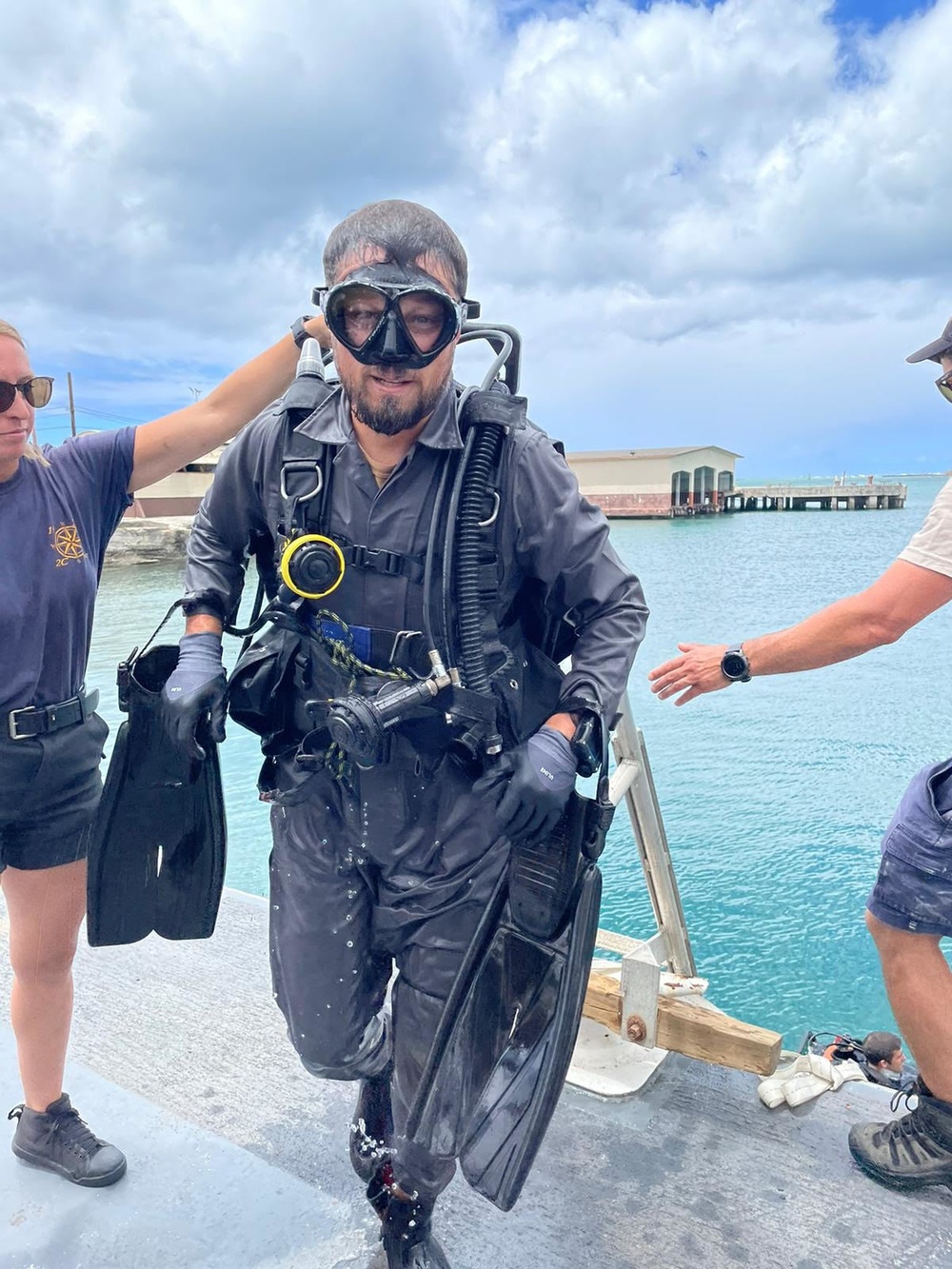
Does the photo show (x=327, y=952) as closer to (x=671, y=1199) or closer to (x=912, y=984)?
(x=671, y=1199)

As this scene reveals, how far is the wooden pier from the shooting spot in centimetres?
7775

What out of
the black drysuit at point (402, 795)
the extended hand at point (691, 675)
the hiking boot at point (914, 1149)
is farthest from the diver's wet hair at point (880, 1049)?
the black drysuit at point (402, 795)

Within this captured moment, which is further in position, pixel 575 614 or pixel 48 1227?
pixel 48 1227

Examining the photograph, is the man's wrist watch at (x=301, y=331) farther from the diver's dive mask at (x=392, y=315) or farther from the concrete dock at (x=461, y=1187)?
the concrete dock at (x=461, y=1187)

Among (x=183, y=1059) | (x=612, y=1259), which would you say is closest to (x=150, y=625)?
(x=183, y=1059)

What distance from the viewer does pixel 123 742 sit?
6.82 feet

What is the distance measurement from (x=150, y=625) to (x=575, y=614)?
58.9 ft

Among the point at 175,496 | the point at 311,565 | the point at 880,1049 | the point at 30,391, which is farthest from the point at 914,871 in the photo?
the point at 175,496

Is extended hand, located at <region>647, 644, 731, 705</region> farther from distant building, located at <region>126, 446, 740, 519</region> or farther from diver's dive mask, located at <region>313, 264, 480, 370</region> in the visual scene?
distant building, located at <region>126, 446, 740, 519</region>

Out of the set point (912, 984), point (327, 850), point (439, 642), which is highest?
point (439, 642)

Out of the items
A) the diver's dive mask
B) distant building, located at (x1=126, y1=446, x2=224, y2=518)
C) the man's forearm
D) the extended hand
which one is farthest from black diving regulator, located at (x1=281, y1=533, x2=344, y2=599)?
distant building, located at (x1=126, y1=446, x2=224, y2=518)

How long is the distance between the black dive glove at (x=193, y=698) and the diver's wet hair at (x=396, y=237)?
83cm

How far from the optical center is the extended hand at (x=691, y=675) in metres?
2.31

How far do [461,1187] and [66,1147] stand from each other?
98 cm
